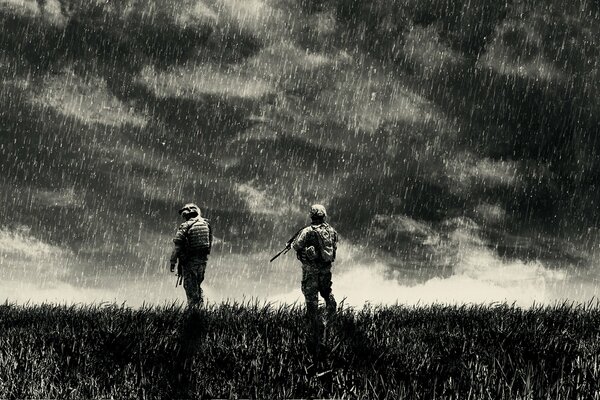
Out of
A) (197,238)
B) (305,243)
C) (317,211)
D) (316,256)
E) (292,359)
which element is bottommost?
(292,359)

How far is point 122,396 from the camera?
6.80 m

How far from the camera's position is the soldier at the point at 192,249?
11867 mm

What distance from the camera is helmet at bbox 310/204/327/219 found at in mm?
10062

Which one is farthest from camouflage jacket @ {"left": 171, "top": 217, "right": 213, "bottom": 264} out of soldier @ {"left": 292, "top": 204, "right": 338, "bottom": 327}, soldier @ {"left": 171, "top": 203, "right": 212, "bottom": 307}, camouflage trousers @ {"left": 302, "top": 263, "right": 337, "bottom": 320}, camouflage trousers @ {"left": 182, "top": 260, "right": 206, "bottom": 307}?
camouflage trousers @ {"left": 302, "top": 263, "right": 337, "bottom": 320}

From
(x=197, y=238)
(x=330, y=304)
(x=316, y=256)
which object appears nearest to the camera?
(x=316, y=256)

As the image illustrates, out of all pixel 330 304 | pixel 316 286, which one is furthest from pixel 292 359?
pixel 330 304

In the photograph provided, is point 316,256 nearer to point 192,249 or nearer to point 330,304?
point 330,304

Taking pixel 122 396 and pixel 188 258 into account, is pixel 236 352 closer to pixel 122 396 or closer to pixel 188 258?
pixel 122 396

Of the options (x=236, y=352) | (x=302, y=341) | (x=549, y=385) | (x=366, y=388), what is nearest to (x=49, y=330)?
(x=236, y=352)

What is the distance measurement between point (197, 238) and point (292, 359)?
5.29 metres

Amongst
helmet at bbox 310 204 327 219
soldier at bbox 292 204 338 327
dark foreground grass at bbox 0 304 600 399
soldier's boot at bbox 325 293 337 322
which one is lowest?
dark foreground grass at bbox 0 304 600 399

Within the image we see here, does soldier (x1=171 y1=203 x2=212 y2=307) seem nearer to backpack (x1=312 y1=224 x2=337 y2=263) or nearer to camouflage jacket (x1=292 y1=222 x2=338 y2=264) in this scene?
camouflage jacket (x1=292 y1=222 x2=338 y2=264)

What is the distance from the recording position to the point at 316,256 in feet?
32.7

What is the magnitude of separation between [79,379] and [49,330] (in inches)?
82.1
